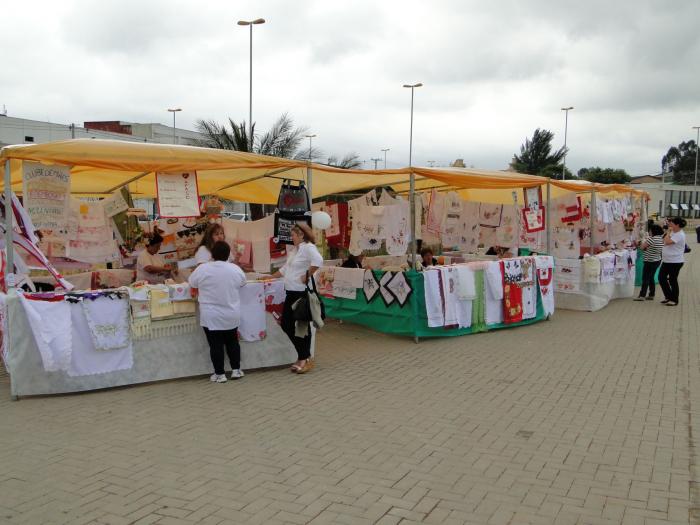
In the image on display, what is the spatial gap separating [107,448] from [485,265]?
6.01 m

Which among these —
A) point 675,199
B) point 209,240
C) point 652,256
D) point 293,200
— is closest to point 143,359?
point 209,240

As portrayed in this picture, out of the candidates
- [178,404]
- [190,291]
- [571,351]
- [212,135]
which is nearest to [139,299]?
[190,291]

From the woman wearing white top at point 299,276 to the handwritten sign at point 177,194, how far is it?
1.17m

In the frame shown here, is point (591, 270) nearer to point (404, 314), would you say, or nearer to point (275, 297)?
point (404, 314)

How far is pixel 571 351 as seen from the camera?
25.1 ft

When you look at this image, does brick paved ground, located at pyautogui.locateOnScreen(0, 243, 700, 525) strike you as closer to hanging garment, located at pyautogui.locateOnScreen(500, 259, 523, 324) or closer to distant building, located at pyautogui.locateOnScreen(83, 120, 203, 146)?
hanging garment, located at pyautogui.locateOnScreen(500, 259, 523, 324)

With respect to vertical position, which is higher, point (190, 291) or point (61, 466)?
point (190, 291)

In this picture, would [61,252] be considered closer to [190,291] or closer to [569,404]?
[190,291]

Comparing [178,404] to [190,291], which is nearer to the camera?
[178,404]

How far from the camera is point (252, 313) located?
6.50 meters

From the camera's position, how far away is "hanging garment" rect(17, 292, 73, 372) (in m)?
5.31

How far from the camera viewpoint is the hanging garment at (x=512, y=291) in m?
9.05

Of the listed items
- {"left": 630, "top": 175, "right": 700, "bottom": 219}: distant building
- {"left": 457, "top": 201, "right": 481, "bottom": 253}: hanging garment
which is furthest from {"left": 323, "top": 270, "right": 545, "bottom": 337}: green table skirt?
{"left": 630, "top": 175, "right": 700, "bottom": 219}: distant building

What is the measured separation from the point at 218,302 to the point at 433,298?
3296 mm
